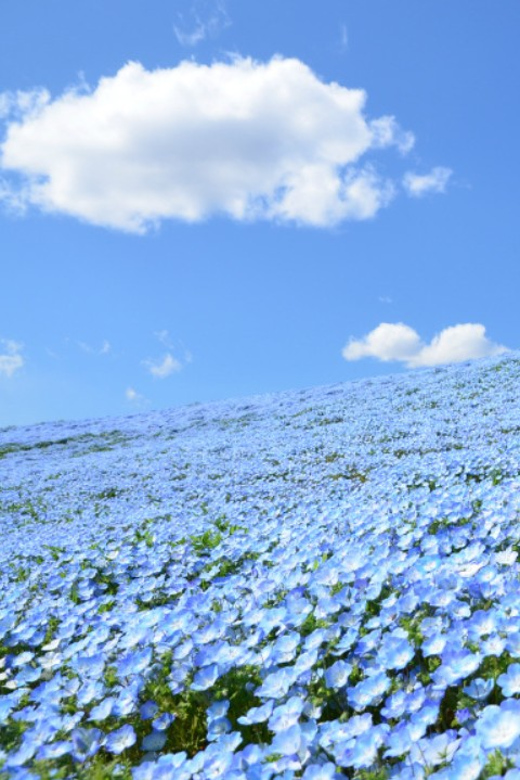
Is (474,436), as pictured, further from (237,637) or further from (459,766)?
(459,766)

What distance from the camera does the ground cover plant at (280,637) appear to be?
8.19 feet

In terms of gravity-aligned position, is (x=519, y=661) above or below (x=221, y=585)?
below

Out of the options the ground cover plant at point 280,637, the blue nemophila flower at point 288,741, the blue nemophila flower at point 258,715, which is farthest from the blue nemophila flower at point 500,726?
the blue nemophila flower at point 258,715

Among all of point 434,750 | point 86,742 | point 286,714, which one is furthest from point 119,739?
point 434,750

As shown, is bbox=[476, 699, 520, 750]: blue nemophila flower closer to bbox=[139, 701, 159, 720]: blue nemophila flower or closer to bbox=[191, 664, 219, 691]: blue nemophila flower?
bbox=[191, 664, 219, 691]: blue nemophila flower

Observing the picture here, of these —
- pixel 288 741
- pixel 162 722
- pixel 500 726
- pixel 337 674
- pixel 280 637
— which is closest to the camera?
pixel 500 726

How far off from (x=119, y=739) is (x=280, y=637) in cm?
92

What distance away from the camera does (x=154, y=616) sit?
13.3 feet

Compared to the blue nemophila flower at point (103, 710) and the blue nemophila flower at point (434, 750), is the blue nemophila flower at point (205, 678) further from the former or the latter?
the blue nemophila flower at point (434, 750)

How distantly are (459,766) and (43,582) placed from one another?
5.16 metres

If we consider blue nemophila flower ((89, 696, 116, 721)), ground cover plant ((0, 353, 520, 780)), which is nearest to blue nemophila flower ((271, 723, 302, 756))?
ground cover plant ((0, 353, 520, 780))

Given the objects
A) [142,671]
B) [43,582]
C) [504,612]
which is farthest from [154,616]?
[43,582]

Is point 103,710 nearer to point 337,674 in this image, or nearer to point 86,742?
point 86,742

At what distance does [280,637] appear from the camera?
336cm
